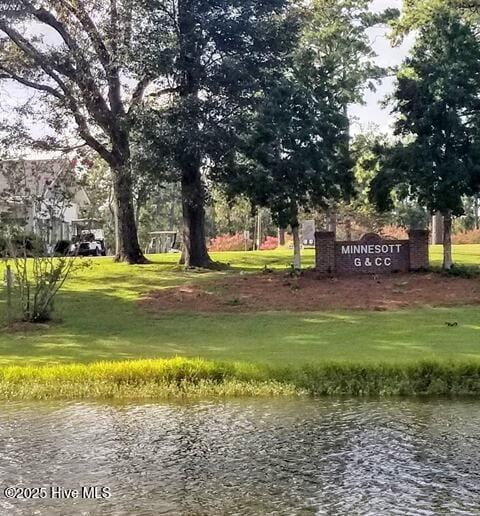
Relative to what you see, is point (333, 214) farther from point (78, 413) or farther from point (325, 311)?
point (78, 413)

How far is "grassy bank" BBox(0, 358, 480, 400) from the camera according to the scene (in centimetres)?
1326

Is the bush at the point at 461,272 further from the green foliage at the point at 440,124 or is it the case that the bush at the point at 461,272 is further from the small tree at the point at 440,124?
the green foliage at the point at 440,124

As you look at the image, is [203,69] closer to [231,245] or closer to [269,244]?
[231,245]

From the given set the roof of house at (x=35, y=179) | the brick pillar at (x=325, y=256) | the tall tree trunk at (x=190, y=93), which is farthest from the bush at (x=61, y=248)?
the brick pillar at (x=325, y=256)

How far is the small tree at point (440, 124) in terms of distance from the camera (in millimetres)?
24250

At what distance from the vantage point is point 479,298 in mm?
22141

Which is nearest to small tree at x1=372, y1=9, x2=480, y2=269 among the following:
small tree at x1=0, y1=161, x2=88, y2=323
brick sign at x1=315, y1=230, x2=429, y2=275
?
brick sign at x1=315, y1=230, x2=429, y2=275

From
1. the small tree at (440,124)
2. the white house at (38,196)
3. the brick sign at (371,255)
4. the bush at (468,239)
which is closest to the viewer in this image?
the white house at (38,196)

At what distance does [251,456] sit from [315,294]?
14115 millimetres

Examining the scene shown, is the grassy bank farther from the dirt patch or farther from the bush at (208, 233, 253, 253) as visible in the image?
the bush at (208, 233, 253, 253)

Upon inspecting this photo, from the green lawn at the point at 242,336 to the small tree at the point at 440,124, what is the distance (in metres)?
4.75

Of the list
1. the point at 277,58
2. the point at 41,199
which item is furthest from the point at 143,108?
the point at 41,199

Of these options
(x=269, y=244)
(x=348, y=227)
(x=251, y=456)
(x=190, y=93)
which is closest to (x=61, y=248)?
(x=190, y=93)

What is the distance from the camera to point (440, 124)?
968 inches
